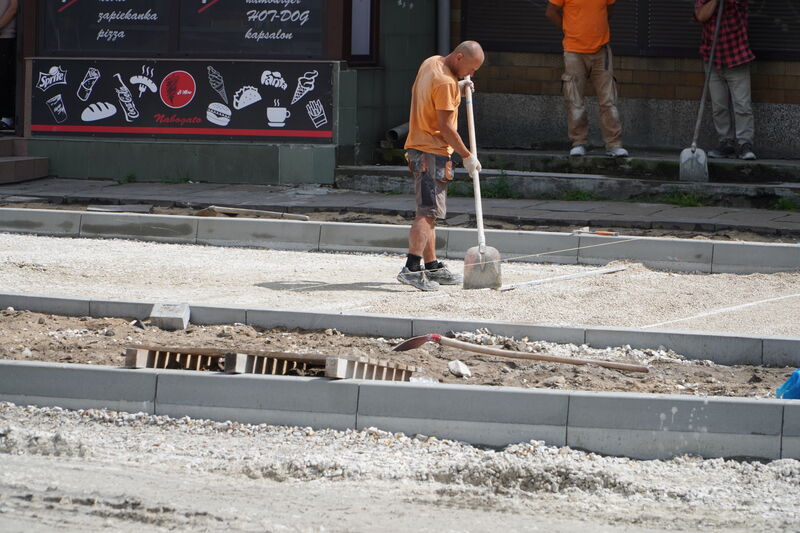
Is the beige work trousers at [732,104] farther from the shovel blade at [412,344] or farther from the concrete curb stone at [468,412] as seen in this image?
the concrete curb stone at [468,412]

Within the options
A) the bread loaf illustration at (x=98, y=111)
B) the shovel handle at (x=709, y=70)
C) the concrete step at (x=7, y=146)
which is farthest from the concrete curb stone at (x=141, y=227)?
the shovel handle at (x=709, y=70)

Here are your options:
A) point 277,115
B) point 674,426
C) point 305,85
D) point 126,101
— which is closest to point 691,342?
point 674,426

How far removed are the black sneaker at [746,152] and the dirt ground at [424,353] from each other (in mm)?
7143

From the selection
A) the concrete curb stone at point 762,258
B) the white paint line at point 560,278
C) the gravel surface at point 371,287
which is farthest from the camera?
the concrete curb stone at point 762,258

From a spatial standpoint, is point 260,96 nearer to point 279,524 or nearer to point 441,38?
point 441,38

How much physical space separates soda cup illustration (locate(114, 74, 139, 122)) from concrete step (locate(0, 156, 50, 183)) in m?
1.20

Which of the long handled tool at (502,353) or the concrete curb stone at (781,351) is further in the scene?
the concrete curb stone at (781,351)

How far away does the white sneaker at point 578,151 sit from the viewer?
14008mm

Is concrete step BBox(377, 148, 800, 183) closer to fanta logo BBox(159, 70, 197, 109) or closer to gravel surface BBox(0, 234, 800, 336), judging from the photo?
fanta logo BBox(159, 70, 197, 109)

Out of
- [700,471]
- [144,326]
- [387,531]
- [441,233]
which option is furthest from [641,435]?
[441,233]

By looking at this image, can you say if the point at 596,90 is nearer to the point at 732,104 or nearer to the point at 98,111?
the point at 732,104

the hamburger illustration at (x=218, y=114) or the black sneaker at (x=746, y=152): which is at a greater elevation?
the hamburger illustration at (x=218, y=114)

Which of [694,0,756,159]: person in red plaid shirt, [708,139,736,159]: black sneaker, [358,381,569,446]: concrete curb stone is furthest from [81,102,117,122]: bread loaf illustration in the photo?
[358,381,569,446]: concrete curb stone

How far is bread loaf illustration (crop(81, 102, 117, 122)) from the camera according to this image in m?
15.0
